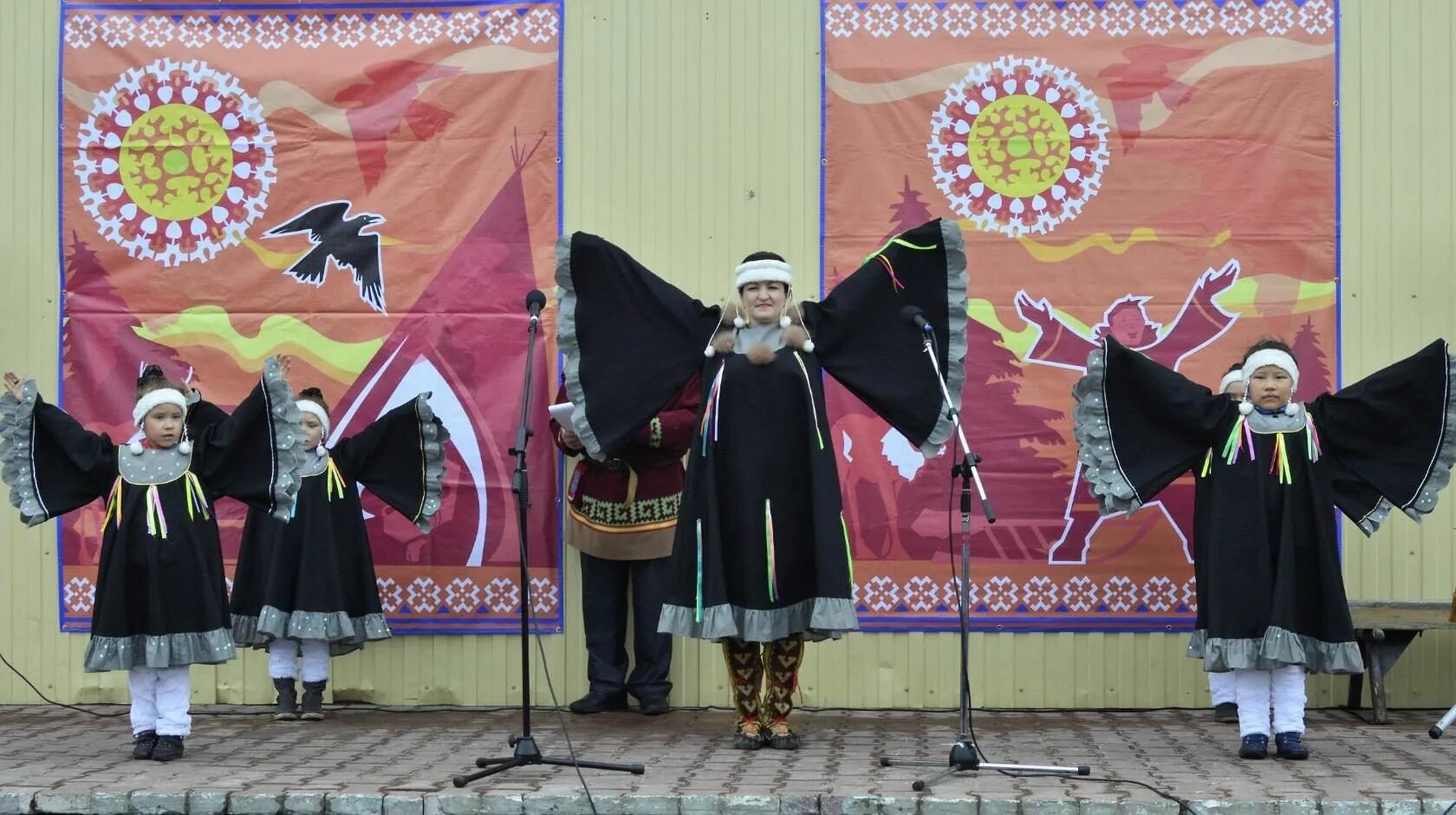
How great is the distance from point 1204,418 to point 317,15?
173 inches

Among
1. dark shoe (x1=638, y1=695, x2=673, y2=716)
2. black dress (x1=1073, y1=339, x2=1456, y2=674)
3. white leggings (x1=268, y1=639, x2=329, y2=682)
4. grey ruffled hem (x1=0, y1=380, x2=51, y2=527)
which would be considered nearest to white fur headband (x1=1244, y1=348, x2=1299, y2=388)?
black dress (x1=1073, y1=339, x2=1456, y2=674)

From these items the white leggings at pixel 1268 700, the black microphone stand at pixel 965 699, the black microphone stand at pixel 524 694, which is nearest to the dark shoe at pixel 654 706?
the black microphone stand at pixel 524 694

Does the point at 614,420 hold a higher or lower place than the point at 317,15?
lower

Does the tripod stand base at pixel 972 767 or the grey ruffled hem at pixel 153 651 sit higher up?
the grey ruffled hem at pixel 153 651

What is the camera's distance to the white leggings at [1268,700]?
6262 millimetres

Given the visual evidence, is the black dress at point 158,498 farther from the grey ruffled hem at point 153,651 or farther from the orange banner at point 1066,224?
the orange banner at point 1066,224

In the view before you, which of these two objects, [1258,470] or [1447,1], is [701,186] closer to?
[1258,470]

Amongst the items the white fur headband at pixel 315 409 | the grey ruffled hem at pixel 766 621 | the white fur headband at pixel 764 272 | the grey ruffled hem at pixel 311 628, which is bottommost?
the grey ruffled hem at pixel 311 628

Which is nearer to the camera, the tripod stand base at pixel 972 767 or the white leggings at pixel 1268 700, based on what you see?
the tripod stand base at pixel 972 767

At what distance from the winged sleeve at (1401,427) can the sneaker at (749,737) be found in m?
2.43

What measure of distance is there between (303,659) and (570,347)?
6.79ft

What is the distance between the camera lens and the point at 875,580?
7.67m

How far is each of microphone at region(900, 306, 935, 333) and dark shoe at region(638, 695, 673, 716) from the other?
2.19m

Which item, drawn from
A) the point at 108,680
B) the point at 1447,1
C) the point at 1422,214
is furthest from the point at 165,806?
the point at 1447,1
